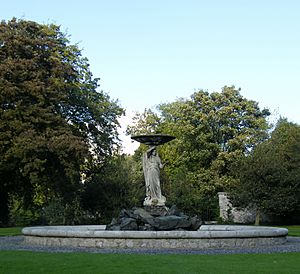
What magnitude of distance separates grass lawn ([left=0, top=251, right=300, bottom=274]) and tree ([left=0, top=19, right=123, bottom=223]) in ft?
51.5

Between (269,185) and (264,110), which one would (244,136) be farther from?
(269,185)

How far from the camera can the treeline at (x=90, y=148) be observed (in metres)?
31.0

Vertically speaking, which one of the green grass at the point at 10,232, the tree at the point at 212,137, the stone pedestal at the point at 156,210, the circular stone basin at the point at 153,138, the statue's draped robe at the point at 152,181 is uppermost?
the tree at the point at 212,137

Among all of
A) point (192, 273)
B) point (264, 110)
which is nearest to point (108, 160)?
point (264, 110)

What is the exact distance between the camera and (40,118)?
3119 centimetres

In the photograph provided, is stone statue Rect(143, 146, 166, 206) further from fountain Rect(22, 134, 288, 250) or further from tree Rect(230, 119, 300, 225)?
tree Rect(230, 119, 300, 225)

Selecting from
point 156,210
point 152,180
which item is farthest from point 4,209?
point 156,210

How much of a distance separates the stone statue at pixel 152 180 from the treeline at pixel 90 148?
8.96 meters

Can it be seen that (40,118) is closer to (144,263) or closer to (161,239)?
(161,239)

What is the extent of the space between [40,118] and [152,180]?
1134cm

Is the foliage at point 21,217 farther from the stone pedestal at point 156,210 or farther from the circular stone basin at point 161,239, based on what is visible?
the circular stone basin at point 161,239

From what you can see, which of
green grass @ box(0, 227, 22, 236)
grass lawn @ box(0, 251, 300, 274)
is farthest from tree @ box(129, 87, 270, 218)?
grass lawn @ box(0, 251, 300, 274)

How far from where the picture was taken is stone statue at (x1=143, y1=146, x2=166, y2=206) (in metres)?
22.1

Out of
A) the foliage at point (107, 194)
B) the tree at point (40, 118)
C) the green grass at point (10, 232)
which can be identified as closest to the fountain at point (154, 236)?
the green grass at point (10, 232)
